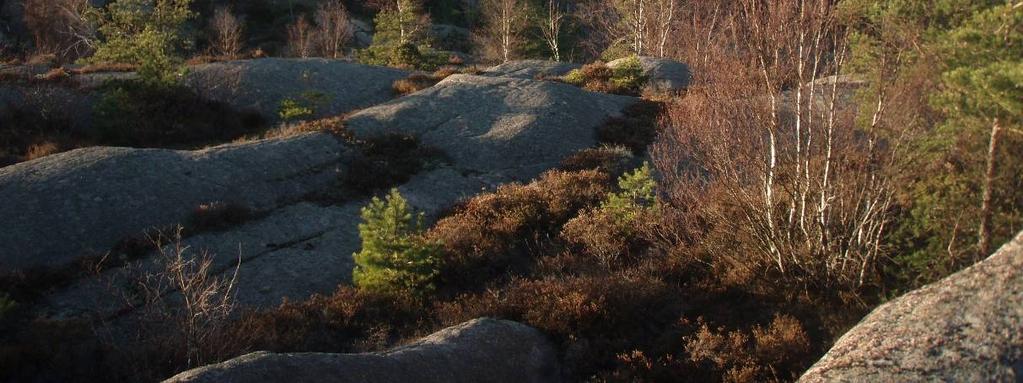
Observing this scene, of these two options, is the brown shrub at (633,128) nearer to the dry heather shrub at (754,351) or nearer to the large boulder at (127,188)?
the large boulder at (127,188)

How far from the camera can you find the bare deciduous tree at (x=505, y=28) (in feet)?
158

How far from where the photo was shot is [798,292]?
29.5 feet

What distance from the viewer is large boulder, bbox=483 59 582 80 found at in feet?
87.7

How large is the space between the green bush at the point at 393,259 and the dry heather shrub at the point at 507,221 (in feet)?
2.58

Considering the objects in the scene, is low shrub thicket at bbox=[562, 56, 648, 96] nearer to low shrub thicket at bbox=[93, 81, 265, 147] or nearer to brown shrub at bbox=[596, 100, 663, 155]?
brown shrub at bbox=[596, 100, 663, 155]

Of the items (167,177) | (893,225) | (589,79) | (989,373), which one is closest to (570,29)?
(589,79)

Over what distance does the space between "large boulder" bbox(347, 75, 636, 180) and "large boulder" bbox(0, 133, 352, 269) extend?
2.82 m

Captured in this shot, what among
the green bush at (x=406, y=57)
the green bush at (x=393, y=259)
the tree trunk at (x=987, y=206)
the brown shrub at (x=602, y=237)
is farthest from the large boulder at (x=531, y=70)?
the tree trunk at (x=987, y=206)

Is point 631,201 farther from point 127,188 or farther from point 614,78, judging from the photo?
point 614,78

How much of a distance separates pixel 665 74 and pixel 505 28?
23.9 m

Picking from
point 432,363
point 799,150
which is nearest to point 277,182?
point 432,363

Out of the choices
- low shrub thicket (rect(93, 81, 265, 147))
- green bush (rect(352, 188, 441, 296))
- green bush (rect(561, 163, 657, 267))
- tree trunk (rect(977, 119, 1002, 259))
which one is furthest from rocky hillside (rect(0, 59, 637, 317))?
tree trunk (rect(977, 119, 1002, 259))

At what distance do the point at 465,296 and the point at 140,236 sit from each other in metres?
6.53

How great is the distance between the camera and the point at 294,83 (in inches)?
938
